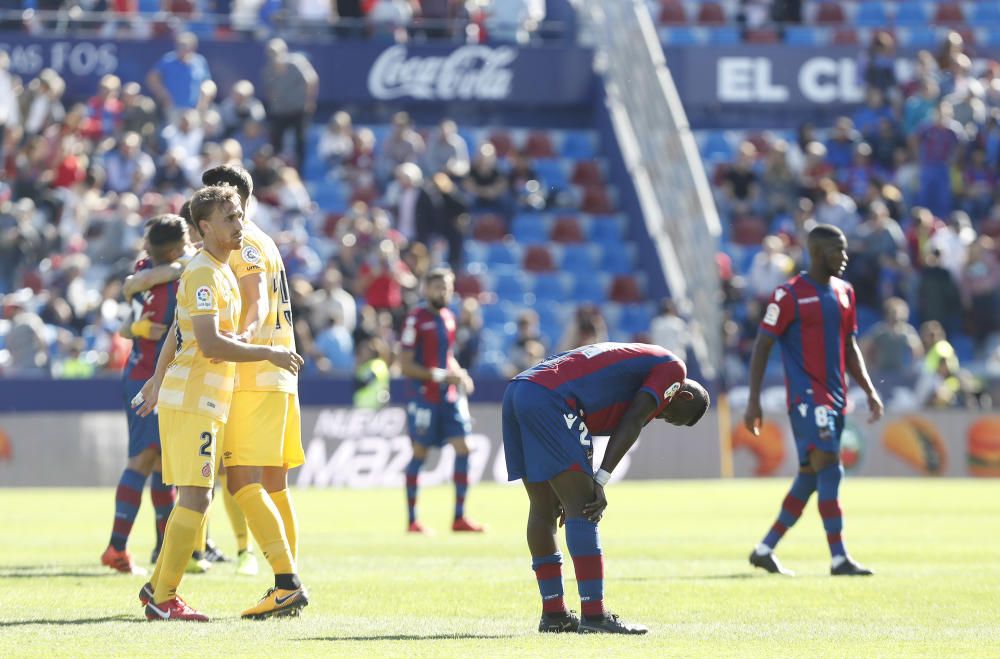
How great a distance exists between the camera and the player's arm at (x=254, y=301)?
10.2m

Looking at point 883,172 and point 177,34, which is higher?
point 177,34

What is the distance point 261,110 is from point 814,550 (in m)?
17.4

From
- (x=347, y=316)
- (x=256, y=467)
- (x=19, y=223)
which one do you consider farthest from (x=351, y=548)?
(x=19, y=223)

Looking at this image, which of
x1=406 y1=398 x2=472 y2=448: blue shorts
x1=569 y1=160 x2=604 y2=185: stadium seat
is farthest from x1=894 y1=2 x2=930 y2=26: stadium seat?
x1=406 y1=398 x2=472 y2=448: blue shorts

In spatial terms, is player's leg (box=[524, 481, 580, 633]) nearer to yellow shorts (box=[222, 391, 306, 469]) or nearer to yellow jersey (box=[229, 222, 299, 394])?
yellow shorts (box=[222, 391, 306, 469])

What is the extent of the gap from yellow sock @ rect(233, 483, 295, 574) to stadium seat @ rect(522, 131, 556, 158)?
2357cm

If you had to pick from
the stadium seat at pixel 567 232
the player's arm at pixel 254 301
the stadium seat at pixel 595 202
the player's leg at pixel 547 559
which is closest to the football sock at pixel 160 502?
the player's arm at pixel 254 301

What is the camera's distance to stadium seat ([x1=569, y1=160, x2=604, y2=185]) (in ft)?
109

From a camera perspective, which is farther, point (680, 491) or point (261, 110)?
point (261, 110)

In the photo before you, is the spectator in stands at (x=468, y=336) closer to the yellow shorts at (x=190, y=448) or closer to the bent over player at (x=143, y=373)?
the bent over player at (x=143, y=373)

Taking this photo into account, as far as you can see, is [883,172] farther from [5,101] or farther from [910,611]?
[910,611]

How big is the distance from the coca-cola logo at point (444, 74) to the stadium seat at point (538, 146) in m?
0.96

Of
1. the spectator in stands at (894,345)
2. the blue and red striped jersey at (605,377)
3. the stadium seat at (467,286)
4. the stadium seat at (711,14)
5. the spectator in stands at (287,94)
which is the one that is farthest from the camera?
the stadium seat at (711,14)

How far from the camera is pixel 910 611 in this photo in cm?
1065
